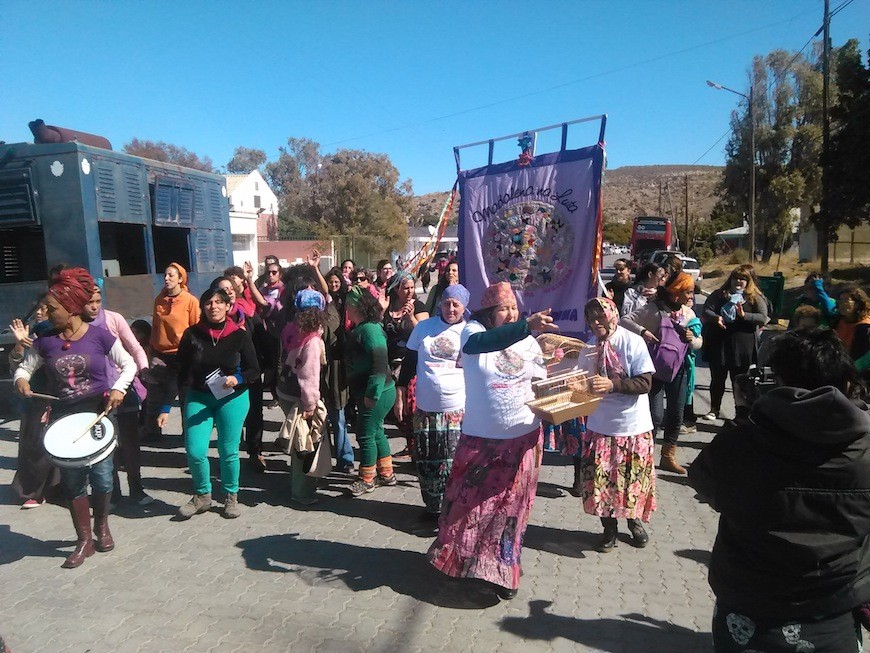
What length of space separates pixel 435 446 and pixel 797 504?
267 cm

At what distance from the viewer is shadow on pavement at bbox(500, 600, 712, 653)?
3117 millimetres

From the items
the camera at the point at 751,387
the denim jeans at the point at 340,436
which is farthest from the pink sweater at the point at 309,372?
the camera at the point at 751,387

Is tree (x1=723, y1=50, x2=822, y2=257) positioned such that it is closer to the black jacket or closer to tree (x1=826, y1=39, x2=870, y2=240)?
tree (x1=826, y1=39, x2=870, y2=240)

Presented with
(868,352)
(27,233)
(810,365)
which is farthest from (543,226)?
(27,233)

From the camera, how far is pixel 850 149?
20.1 meters

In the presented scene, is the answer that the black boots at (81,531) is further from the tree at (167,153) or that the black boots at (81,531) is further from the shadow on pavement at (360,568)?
the tree at (167,153)

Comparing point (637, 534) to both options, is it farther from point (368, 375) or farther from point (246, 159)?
point (246, 159)

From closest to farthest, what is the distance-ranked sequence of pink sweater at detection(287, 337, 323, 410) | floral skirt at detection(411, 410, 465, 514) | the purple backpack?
floral skirt at detection(411, 410, 465, 514), pink sweater at detection(287, 337, 323, 410), the purple backpack

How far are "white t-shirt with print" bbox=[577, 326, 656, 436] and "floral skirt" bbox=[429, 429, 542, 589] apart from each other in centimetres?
69

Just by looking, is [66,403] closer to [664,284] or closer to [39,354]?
[39,354]

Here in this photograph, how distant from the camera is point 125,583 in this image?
3795 mm

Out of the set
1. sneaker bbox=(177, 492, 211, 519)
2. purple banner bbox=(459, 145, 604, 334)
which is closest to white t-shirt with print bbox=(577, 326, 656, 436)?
purple banner bbox=(459, 145, 604, 334)

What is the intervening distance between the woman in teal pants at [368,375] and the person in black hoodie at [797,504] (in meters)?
3.08

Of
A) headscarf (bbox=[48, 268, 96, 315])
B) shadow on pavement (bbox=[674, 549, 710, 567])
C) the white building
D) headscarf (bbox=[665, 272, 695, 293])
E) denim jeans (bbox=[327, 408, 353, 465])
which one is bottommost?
shadow on pavement (bbox=[674, 549, 710, 567])
